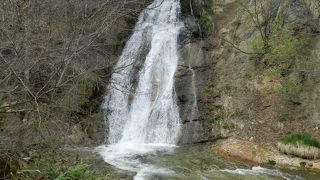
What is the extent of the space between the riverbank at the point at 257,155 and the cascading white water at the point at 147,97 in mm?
2076

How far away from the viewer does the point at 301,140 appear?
47.0 feet

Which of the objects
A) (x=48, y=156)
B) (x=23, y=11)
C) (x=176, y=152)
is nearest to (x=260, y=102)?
(x=176, y=152)

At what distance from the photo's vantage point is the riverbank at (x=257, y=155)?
13.9 meters

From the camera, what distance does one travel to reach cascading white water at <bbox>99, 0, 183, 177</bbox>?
16.6 m

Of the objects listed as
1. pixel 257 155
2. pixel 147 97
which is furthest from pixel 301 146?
pixel 147 97

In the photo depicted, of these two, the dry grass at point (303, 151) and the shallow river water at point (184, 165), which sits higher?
the dry grass at point (303, 151)

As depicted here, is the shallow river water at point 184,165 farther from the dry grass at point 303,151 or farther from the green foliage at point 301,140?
the green foliage at point 301,140

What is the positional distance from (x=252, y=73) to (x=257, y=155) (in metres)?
4.30

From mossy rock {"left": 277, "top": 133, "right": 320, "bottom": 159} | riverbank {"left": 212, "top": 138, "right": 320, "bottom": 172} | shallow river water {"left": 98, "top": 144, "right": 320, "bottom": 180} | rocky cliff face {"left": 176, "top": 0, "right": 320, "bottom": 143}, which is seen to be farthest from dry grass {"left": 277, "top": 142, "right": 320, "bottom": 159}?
rocky cliff face {"left": 176, "top": 0, "right": 320, "bottom": 143}

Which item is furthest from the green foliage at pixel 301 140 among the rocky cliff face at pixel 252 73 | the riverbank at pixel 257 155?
the rocky cliff face at pixel 252 73

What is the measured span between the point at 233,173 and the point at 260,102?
185 inches

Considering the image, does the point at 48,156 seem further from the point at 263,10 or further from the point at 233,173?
the point at 263,10

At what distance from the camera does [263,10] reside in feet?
63.0

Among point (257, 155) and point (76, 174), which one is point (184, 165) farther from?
point (76, 174)
